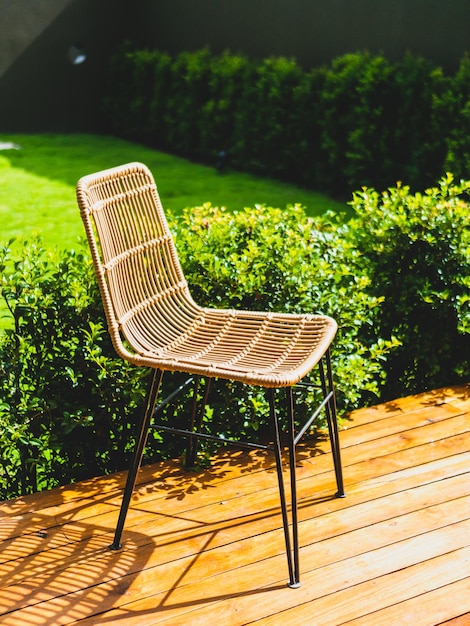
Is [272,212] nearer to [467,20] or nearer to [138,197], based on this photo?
[138,197]

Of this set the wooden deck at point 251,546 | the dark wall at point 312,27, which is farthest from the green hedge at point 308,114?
the wooden deck at point 251,546

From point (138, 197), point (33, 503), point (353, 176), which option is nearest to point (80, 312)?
point (138, 197)

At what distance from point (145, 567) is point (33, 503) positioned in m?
0.59

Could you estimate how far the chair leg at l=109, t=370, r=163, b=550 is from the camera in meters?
2.70

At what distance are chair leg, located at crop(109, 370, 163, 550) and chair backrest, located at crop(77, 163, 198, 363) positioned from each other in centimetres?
12

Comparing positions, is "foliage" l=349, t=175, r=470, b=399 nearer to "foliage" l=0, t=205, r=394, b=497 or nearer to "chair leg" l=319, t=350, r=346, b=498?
"foliage" l=0, t=205, r=394, b=497

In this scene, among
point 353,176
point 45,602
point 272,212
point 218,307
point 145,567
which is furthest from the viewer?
point 353,176

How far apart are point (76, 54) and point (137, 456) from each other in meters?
11.0

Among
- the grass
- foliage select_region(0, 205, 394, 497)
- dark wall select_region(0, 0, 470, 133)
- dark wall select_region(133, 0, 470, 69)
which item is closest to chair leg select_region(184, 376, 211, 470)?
foliage select_region(0, 205, 394, 497)

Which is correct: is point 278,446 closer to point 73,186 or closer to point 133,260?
point 133,260

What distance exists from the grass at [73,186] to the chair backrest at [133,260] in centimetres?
394

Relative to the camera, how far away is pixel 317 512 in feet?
9.78

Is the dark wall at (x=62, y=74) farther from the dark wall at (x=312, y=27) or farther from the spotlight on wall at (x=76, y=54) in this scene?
the dark wall at (x=312, y=27)

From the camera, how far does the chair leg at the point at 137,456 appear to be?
2.70 metres
